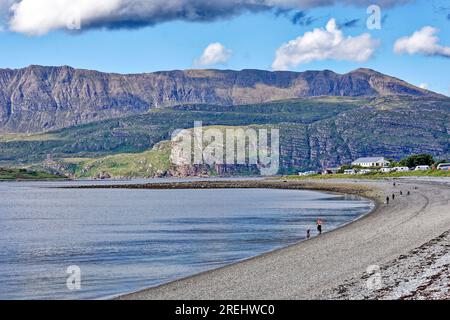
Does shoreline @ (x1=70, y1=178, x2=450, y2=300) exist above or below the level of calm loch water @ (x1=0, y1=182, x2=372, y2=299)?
above

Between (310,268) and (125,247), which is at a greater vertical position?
(310,268)

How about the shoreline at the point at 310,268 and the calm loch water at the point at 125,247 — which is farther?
the calm loch water at the point at 125,247

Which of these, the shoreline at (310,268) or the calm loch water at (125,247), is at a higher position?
the shoreline at (310,268)

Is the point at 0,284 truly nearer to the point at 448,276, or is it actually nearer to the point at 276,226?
the point at 448,276

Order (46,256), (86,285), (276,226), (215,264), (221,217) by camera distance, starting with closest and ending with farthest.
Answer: (86,285)
(215,264)
(46,256)
(276,226)
(221,217)

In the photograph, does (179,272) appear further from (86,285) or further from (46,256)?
(46,256)

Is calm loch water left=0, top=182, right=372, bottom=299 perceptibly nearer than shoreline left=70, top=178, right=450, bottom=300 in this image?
No

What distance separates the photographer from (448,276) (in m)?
29.2

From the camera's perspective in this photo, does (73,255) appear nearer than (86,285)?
No

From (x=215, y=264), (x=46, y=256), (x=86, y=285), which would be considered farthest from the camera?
(x=46, y=256)

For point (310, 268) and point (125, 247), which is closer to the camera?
point (310, 268)
